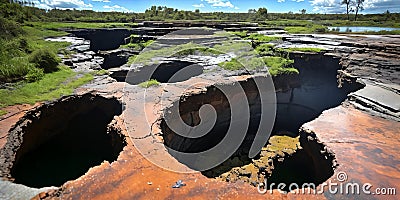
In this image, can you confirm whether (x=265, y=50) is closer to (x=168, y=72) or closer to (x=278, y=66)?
(x=278, y=66)

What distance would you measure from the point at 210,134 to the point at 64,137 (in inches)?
223

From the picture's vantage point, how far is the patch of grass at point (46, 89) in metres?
7.60

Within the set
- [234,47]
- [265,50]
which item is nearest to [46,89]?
[234,47]

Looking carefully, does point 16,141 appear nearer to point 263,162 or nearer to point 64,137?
point 64,137

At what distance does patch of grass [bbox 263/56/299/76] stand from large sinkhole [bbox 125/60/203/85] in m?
3.28

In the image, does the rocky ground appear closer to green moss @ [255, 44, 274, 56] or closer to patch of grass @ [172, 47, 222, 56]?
patch of grass @ [172, 47, 222, 56]

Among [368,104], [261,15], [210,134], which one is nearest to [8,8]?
[210,134]

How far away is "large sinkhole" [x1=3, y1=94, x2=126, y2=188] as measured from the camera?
7363 millimetres

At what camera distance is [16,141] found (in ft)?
18.4

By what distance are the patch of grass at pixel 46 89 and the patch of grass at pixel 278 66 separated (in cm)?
779

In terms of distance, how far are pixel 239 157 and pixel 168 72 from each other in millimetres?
5886

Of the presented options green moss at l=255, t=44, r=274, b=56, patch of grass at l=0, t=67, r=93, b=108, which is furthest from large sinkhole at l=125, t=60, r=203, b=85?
green moss at l=255, t=44, r=274, b=56

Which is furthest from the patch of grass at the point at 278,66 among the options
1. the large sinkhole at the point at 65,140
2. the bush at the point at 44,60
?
the bush at the point at 44,60

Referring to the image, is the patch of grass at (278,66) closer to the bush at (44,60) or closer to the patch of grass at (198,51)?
the patch of grass at (198,51)
